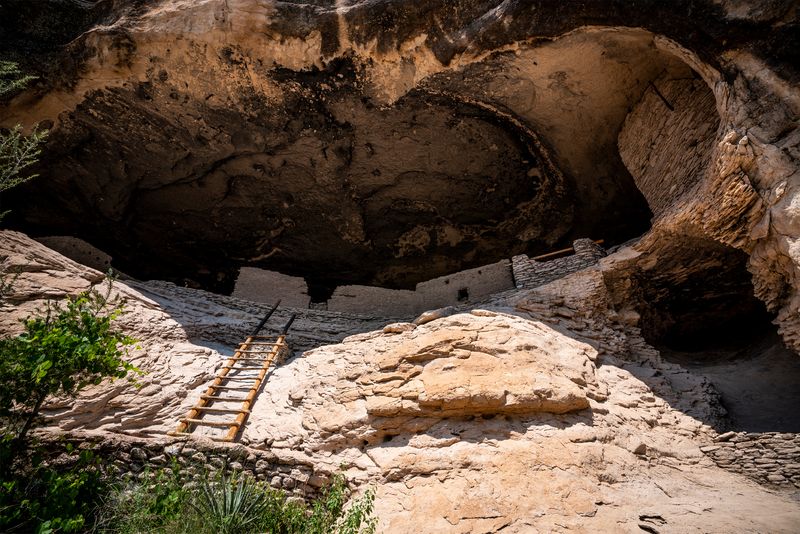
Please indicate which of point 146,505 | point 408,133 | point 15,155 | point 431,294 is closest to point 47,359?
point 146,505

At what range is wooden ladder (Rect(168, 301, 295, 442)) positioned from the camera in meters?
5.09

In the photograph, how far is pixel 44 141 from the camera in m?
8.47

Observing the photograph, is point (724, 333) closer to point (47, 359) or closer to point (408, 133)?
point (408, 133)

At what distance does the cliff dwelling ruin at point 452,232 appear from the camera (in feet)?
15.1

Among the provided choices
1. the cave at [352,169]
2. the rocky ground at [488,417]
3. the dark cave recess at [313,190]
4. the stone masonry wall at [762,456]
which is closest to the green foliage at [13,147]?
the rocky ground at [488,417]

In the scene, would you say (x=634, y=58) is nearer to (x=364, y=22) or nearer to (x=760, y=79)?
(x=760, y=79)

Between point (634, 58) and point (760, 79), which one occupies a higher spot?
point (634, 58)

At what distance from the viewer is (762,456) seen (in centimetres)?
450

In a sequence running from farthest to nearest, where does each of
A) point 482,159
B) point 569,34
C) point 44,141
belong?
1. point 482,159
2. point 44,141
3. point 569,34

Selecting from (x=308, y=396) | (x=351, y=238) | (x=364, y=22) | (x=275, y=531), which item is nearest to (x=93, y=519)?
(x=275, y=531)

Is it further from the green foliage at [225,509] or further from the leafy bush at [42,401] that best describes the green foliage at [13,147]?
the green foliage at [225,509]

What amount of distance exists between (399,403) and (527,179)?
720cm

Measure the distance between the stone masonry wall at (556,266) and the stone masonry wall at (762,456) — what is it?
11.7 feet

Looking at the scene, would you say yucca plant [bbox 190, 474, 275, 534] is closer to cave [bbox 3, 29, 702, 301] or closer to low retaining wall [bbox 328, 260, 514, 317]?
low retaining wall [bbox 328, 260, 514, 317]
